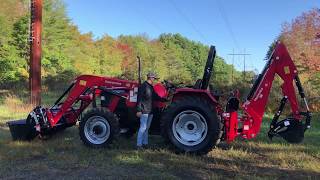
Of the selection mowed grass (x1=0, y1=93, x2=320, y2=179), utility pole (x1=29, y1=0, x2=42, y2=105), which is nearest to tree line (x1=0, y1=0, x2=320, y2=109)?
utility pole (x1=29, y1=0, x2=42, y2=105)

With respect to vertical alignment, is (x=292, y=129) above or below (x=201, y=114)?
below

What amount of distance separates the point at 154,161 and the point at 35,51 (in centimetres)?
1508

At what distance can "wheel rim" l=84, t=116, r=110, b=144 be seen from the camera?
1113 cm

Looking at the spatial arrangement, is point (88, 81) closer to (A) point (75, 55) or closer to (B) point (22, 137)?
(B) point (22, 137)

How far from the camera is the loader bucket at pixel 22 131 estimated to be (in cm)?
1234

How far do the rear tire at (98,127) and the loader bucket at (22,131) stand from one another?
1.75 meters

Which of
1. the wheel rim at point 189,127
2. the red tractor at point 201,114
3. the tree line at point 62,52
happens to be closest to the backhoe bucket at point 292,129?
the red tractor at point 201,114

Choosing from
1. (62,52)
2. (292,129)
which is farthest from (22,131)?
(62,52)

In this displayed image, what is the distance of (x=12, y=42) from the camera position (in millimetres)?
44562

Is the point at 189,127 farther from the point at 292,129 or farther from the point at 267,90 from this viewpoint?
the point at 292,129

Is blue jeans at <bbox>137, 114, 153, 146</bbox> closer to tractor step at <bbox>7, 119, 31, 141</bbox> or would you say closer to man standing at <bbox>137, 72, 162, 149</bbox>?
man standing at <bbox>137, 72, 162, 149</bbox>

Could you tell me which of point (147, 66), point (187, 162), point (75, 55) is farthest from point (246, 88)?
point (147, 66)

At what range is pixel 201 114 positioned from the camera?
33.8 ft

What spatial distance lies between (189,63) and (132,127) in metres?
124
